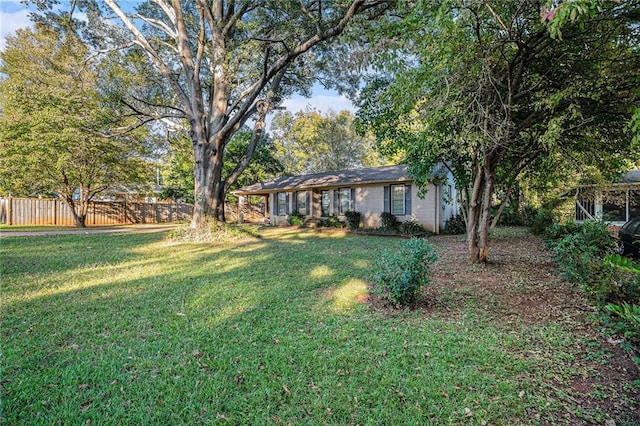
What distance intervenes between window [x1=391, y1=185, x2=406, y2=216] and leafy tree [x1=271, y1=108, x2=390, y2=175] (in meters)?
16.9

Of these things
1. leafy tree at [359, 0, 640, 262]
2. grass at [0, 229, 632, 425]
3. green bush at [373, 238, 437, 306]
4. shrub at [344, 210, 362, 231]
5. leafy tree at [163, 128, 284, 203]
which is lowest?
grass at [0, 229, 632, 425]

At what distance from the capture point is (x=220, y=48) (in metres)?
10.2

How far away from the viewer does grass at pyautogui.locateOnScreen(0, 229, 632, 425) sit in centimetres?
237

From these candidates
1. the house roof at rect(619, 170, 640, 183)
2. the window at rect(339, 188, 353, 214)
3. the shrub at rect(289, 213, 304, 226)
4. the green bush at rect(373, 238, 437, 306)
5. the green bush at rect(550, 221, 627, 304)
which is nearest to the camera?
the green bush at rect(550, 221, 627, 304)

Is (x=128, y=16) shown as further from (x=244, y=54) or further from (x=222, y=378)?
(x=222, y=378)

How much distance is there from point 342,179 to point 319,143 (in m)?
15.9

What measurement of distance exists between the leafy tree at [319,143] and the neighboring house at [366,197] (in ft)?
40.0

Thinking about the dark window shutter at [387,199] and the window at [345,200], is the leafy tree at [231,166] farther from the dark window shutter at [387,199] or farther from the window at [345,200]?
the dark window shutter at [387,199]

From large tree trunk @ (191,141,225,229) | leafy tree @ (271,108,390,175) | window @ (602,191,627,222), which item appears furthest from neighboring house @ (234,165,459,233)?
leafy tree @ (271,108,390,175)

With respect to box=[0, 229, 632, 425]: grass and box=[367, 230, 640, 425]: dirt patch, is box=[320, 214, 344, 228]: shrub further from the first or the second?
box=[0, 229, 632, 425]: grass

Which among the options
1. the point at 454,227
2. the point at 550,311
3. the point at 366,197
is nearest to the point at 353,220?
the point at 366,197

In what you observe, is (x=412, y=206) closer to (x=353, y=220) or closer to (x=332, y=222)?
(x=353, y=220)

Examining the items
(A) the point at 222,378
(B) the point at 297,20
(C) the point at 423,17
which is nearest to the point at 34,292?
(A) the point at 222,378

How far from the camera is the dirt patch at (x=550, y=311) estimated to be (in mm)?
2518
